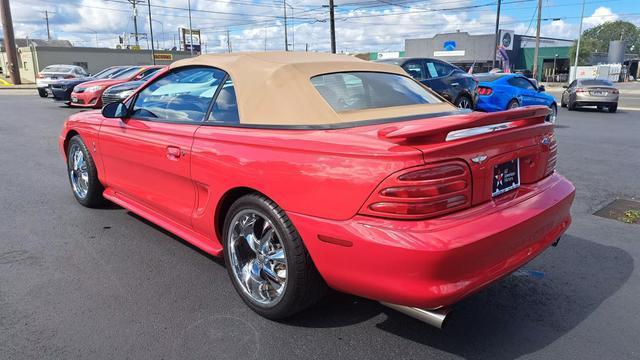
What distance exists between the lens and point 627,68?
73.8 meters

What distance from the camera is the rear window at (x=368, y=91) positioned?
3023 millimetres

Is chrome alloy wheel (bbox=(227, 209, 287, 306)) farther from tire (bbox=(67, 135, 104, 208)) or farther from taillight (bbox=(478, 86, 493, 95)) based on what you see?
taillight (bbox=(478, 86, 493, 95))

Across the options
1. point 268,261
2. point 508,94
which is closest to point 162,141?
point 268,261

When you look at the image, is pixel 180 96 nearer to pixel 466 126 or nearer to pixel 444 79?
pixel 466 126

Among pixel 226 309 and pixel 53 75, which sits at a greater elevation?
pixel 53 75

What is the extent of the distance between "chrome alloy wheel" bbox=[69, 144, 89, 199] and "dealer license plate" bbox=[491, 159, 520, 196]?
157 inches

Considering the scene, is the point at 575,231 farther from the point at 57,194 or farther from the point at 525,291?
the point at 57,194

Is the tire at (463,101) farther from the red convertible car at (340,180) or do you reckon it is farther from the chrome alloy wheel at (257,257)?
the chrome alloy wheel at (257,257)

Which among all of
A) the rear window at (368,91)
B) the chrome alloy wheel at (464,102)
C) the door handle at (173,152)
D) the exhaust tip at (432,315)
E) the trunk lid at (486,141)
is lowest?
the exhaust tip at (432,315)

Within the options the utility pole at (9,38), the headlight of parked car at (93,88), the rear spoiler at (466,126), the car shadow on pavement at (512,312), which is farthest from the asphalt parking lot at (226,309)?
the utility pole at (9,38)

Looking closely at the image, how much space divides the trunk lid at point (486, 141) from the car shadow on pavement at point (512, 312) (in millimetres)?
821

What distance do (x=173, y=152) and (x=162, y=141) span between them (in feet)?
0.67

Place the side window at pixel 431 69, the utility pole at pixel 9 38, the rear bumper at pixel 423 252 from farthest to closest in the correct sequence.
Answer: the utility pole at pixel 9 38
the side window at pixel 431 69
the rear bumper at pixel 423 252

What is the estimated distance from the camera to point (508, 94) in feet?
43.1
